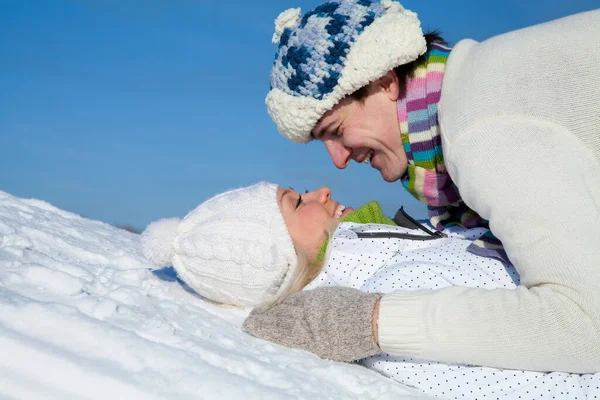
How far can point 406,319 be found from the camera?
208cm

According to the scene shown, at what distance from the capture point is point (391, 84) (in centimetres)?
267

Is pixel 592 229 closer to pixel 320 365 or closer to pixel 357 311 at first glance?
pixel 357 311

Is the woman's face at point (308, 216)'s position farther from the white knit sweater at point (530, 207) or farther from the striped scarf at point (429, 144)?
the white knit sweater at point (530, 207)

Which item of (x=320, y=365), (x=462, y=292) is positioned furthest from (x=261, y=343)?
(x=462, y=292)

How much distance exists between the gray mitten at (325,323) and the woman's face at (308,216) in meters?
0.41

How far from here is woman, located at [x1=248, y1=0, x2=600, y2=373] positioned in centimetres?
192

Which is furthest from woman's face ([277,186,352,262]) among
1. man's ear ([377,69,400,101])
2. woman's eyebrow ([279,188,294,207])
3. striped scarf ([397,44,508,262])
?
man's ear ([377,69,400,101])

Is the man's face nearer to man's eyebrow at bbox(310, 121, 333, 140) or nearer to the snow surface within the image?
man's eyebrow at bbox(310, 121, 333, 140)

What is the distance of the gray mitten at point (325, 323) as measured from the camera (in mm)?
2119

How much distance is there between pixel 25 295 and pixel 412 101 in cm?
157

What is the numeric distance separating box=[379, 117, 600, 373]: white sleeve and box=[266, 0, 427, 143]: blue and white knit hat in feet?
1.92

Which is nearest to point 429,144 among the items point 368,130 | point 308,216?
point 368,130

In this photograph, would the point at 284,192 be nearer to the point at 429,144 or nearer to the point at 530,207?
the point at 429,144

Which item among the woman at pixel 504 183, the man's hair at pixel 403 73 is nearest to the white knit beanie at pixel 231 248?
the woman at pixel 504 183
